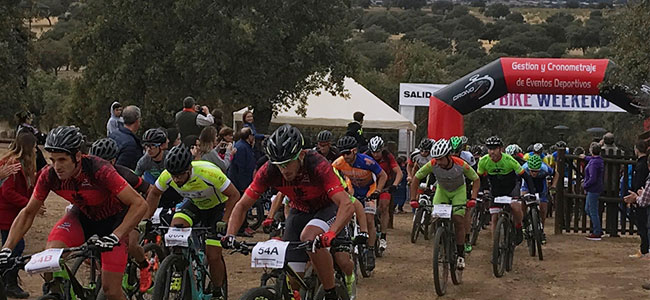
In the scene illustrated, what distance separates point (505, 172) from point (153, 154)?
5541 millimetres

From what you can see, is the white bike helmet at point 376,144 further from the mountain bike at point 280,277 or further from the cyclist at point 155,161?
the mountain bike at point 280,277

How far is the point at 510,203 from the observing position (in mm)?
12602

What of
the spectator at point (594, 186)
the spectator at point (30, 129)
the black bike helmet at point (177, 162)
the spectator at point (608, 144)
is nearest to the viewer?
the black bike helmet at point (177, 162)

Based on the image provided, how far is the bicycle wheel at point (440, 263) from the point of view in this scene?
34.5ft

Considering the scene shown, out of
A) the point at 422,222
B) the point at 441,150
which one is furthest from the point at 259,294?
the point at 422,222

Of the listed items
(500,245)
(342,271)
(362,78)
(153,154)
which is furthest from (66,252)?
(362,78)

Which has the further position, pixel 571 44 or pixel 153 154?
pixel 571 44

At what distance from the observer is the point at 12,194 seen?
9.66 metres

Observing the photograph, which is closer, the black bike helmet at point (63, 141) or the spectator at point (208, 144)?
the black bike helmet at point (63, 141)

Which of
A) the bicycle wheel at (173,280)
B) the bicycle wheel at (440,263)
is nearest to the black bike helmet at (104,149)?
the bicycle wheel at (173,280)

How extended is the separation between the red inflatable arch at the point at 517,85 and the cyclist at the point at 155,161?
12.7 metres

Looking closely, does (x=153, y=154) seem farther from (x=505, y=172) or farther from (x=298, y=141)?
(x=505, y=172)

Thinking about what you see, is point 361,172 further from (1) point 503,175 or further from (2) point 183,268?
(2) point 183,268

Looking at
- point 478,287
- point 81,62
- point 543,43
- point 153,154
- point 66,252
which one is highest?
point 543,43
